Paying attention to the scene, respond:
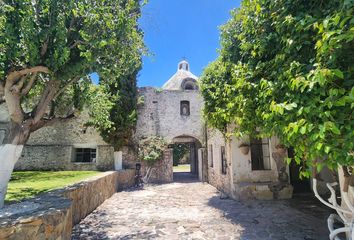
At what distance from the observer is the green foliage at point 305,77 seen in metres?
2.73

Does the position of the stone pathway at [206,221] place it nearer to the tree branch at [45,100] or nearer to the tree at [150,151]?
the tree branch at [45,100]

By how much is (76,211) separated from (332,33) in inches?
293

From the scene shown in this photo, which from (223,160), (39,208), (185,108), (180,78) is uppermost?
(180,78)

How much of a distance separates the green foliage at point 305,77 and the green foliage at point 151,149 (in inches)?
424

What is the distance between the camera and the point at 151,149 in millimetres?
15930

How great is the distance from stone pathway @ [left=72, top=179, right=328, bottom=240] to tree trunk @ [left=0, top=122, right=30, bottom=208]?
7.20 ft

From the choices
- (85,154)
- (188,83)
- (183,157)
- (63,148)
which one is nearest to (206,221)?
(85,154)

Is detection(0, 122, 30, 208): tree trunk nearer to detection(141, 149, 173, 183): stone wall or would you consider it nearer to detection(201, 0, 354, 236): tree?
detection(201, 0, 354, 236): tree

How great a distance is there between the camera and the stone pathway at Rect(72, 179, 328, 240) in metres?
5.68

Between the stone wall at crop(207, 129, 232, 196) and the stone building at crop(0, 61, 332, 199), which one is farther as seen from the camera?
the stone building at crop(0, 61, 332, 199)

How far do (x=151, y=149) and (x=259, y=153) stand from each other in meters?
8.03

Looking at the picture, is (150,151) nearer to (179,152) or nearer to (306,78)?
(306,78)

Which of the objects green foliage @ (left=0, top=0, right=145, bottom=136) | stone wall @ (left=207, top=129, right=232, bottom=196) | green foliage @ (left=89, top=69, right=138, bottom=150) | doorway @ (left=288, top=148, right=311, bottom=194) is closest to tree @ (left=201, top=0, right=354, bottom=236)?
green foliage @ (left=0, top=0, right=145, bottom=136)

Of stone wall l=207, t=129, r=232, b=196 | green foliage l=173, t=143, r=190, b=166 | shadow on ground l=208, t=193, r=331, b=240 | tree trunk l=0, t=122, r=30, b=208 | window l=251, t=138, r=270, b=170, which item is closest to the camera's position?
tree trunk l=0, t=122, r=30, b=208
